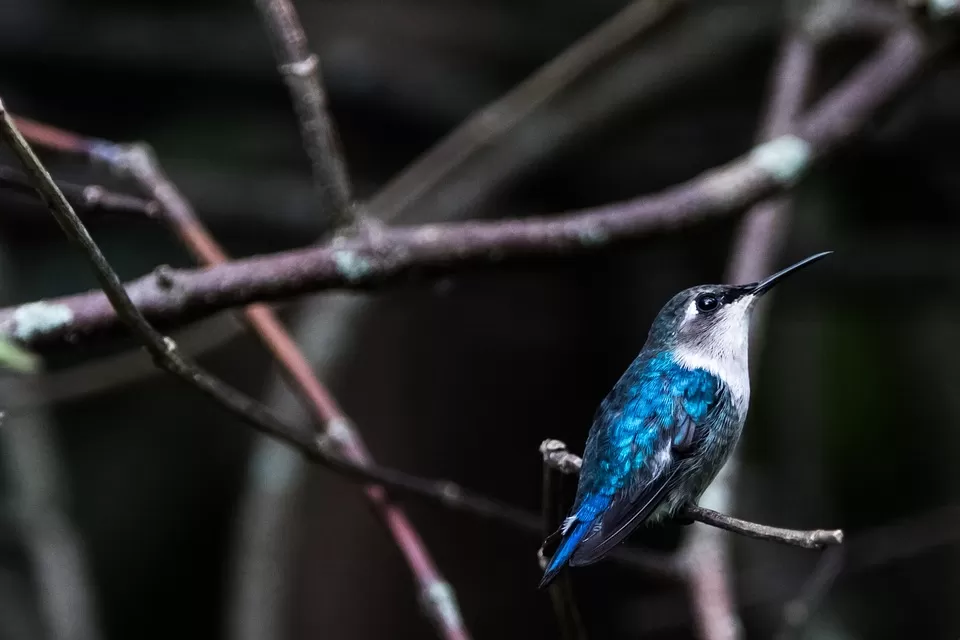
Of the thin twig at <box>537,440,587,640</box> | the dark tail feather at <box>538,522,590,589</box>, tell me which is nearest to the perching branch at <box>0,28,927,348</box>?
the thin twig at <box>537,440,587,640</box>

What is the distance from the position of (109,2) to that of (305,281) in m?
2.51

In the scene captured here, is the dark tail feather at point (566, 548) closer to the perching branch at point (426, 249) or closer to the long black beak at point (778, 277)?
the long black beak at point (778, 277)

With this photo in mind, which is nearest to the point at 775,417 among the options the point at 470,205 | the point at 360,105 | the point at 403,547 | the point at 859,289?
the point at 859,289

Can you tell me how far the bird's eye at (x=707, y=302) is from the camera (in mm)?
925

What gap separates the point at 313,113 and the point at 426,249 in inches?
10.4

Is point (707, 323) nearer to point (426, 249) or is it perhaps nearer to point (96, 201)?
point (426, 249)

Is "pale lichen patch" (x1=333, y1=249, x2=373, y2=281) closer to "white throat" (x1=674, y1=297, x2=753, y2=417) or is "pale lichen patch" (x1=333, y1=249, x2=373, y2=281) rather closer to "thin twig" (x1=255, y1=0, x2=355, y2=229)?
"thin twig" (x1=255, y1=0, x2=355, y2=229)

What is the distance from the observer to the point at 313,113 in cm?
137

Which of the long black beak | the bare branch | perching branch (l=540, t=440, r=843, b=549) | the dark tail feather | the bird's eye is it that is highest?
the bare branch

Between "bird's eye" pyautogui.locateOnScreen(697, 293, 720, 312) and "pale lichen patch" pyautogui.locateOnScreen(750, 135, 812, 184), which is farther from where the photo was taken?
"pale lichen patch" pyautogui.locateOnScreen(750, 135, 812, 184)

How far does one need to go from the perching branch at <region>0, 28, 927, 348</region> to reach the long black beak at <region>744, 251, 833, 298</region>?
43 centimetres

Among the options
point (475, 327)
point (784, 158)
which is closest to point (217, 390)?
point (784, 158)

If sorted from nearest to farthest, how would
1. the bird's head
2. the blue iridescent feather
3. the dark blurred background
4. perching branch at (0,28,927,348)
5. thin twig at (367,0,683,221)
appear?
the blue iridescent feather, the bird's head, perching branch at (0,28,927,348), thin twig at (367,0,683,221), the dark blurred background

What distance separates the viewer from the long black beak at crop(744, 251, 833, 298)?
780 millimetres
